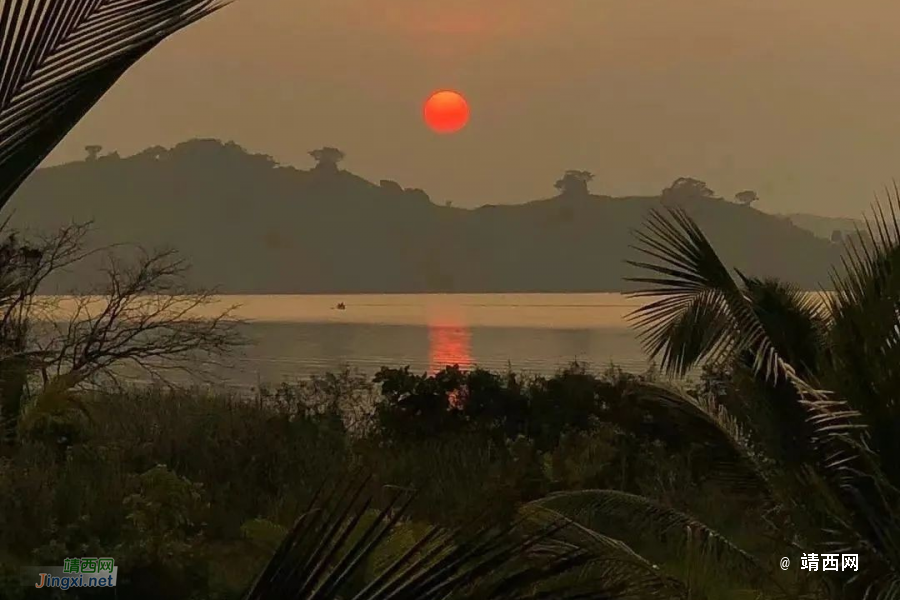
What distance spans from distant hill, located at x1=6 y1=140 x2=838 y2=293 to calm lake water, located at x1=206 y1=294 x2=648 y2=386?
0.42m

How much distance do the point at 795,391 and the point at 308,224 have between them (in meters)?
5.78

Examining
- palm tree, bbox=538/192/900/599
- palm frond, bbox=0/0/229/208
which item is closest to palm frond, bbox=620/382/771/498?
palm tree, bbox=538/192/900/599

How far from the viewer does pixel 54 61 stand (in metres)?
1.17

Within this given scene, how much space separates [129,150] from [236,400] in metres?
2.21

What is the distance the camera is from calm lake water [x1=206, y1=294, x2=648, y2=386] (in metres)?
8.22

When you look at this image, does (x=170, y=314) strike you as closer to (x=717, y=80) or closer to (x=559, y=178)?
(x=559, y=178)

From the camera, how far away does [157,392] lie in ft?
24.2

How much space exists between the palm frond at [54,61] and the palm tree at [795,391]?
84.9 inches

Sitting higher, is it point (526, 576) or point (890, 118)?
point (890, 118)

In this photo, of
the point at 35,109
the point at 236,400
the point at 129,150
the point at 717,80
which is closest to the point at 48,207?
the point at 129,150

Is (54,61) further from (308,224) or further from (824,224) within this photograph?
(308,224)

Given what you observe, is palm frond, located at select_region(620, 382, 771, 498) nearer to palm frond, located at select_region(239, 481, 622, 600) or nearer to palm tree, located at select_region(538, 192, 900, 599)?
palm tree, located at select_region(538, 192, 900, 599)

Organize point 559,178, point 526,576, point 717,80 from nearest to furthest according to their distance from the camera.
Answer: point 526,576
point 717,80
point 559,178

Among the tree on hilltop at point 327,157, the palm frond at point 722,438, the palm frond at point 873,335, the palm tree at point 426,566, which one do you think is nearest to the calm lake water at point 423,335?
the palm frond at point 722,438
